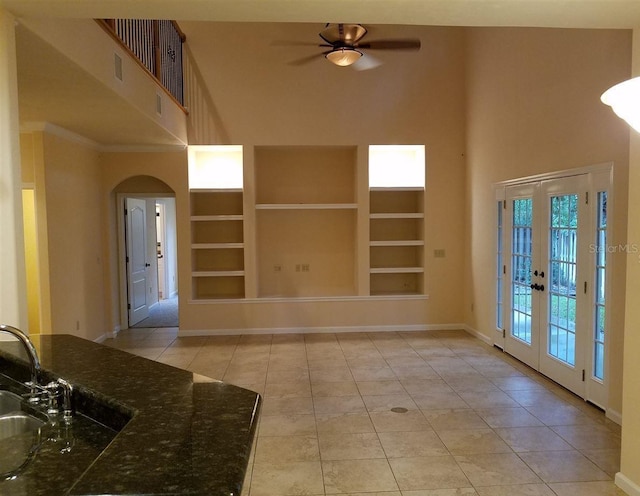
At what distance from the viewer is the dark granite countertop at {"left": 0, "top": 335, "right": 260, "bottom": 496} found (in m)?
1.01

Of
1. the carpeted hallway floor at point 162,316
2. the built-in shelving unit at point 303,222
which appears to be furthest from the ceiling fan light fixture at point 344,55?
the carpeted hallway floor at point 162,316

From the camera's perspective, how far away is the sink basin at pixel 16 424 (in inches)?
67.4

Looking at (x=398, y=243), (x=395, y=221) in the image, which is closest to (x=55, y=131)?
(x=398, y=243)

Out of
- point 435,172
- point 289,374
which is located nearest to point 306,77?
point 435,172

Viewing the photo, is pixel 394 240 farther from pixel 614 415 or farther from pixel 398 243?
pixel 614 415

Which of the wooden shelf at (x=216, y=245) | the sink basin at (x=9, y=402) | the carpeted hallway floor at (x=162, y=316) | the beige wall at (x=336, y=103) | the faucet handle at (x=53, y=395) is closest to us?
the faucet handle at (x=53, y=395)

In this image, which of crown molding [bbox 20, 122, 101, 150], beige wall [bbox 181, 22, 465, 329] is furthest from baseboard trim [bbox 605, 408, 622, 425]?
crown molding [bbox 20, 122, 101, 150]

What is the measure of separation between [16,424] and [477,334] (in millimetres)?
5692

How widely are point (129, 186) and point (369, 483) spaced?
5700 mm

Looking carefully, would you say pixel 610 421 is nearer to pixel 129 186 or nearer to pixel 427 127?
pixel 427 127

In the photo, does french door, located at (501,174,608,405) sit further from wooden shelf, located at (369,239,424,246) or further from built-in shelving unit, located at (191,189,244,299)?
built-in shelving unit, located at (191,189,244,299)

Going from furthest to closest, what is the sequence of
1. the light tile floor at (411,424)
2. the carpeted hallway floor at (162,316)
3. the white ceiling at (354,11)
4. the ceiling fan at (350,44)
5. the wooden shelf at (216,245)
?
the carpeted hallway floor at (162,316)
the wooden shelf at (216,245)
the ceiling fan at (350,44)
the light tile floor at (411,424)
the white ceiling at (354,11)

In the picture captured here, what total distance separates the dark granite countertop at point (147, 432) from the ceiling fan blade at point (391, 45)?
3.92m

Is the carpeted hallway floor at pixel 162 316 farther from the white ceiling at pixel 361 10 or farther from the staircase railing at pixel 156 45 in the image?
the white ceiling at pixel 361 10
